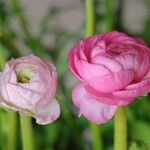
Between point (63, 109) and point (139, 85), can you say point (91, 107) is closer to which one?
point (139, 85)

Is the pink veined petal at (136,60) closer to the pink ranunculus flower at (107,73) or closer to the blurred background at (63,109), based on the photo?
the pink ranunculus flower at (107,73)

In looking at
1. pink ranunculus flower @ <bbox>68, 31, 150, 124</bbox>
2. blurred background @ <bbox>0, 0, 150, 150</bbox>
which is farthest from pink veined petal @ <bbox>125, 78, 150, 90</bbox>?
blurred background @ <bbox>0, 0, 150, 150</bbox>

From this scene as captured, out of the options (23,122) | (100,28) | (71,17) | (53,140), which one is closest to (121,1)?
(100,28)

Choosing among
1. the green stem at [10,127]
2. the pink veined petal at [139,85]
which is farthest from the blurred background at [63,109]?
the pink veined petal at [139,85]

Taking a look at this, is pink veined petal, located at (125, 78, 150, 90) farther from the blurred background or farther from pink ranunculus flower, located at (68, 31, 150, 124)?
the blurred background

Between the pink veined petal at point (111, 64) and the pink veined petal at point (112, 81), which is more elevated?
the pink veined petal at point (111, 64)

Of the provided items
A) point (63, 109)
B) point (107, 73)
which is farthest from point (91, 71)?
point (63, 109)
